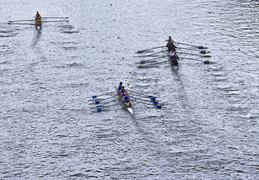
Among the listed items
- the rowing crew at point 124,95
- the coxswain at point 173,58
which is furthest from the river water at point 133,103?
the rowing crew at point 124,95

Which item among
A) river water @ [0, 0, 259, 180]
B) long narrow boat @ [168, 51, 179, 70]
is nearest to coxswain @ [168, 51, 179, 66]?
long narrow boat @ [168, 51, 179, 70]

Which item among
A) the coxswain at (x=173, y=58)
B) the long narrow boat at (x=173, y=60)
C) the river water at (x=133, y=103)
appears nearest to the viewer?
the river water at (x=133, y=103)

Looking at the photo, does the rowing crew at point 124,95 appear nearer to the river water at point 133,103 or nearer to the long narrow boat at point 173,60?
the river water at point 133,103

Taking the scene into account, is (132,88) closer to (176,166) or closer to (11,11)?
(176,166)

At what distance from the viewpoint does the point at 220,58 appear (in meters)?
48.0

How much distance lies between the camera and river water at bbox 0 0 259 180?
2830 cm

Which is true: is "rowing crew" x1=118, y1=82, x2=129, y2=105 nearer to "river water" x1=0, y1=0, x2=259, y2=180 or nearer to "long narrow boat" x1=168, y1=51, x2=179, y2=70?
"river water" x1=0, y1=0, x2=259, y2=180

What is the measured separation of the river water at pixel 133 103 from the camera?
92.8 ft

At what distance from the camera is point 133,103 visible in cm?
3722

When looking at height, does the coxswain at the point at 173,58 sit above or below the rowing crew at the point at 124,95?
above

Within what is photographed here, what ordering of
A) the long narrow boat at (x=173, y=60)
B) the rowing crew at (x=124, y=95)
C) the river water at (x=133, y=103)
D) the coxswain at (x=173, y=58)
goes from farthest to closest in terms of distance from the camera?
1. the coxswain at (x=173, y=58)
2. the long narrow boat at (x=173, y=60)
3. the rowing crew at (x=124, y=95)
4. the river water at (x=133, y=103)

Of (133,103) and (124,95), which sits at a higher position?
(124,95)

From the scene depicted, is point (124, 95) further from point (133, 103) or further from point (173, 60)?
point (173, 60)

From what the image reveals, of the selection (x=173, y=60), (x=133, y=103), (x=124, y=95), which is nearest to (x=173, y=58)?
(x=173, y=60)
